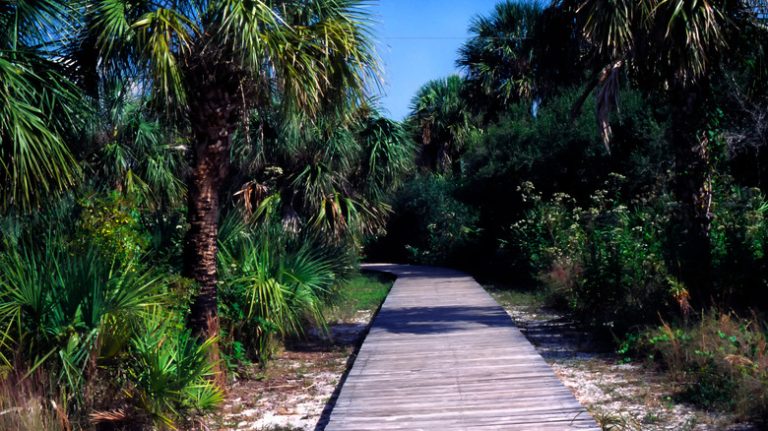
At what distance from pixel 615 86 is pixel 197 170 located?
5.89 meters

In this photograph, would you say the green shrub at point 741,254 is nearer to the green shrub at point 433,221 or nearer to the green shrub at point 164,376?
the green shrub at point 164,376

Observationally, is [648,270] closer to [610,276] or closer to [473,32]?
[610,276]

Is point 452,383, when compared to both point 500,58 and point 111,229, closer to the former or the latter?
point 111,229

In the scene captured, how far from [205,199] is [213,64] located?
4.90 feet

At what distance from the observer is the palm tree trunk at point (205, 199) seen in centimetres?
884

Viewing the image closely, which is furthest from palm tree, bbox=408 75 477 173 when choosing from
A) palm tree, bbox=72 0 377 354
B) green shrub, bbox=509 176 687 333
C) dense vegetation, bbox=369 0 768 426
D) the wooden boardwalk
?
palm tree, bbox=72 0 377 354

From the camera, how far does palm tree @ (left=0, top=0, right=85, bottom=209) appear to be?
6.66 metres

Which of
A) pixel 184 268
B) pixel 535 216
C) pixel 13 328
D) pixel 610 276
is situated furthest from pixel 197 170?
pixel 535 216

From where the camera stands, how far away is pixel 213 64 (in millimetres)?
8641

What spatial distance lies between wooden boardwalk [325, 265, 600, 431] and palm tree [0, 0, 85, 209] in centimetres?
331

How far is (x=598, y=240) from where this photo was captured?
506 inches

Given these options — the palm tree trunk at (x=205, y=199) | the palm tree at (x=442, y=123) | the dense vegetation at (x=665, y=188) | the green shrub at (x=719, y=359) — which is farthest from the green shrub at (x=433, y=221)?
the palm tree trunk at (x=205, y=199)

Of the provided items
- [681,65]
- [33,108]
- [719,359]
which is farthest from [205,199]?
[681,65]

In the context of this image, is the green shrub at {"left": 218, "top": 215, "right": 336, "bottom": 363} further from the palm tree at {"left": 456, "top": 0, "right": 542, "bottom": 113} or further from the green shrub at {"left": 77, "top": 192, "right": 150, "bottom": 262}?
the palm tree at {"left": 456, "top": 0, "right": 542, "bottom": 113}
